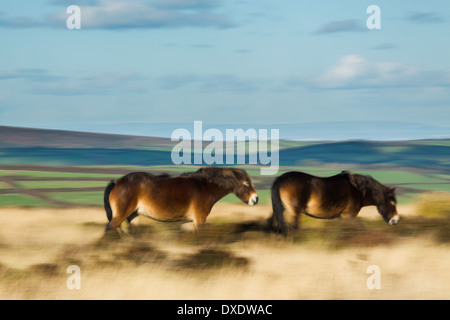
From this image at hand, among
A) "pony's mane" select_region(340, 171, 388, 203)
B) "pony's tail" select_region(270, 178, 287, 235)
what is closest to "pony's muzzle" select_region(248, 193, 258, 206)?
"pony's tail" select_region(270, 178, 287, 235)

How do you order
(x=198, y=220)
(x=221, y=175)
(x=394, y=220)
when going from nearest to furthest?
(x=198, y=220)
(x=221, y=175)
(x=394, y=220)

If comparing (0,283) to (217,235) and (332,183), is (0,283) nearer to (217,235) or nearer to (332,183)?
(217,235)

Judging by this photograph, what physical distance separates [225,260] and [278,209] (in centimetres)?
194

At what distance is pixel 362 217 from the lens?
17109 millimetres

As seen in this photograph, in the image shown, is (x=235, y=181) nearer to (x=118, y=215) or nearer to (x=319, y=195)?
(x=319, y=195)

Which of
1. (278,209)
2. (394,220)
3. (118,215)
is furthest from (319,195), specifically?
(118,215)

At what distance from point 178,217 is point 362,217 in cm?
586

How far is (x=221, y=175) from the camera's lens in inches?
559

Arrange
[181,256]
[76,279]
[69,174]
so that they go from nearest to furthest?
[76,279]
[181,256]
[69,174]

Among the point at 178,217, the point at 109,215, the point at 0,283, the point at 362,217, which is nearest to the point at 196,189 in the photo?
the point at 178,217

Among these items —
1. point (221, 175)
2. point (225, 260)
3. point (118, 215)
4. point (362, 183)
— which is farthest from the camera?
point (362, 183)

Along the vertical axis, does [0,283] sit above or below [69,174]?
above

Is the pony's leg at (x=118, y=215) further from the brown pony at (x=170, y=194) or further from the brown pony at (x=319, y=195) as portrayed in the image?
the brown pony at (x=319, y=195)

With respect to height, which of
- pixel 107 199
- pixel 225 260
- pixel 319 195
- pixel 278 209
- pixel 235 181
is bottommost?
pixel 225 260
